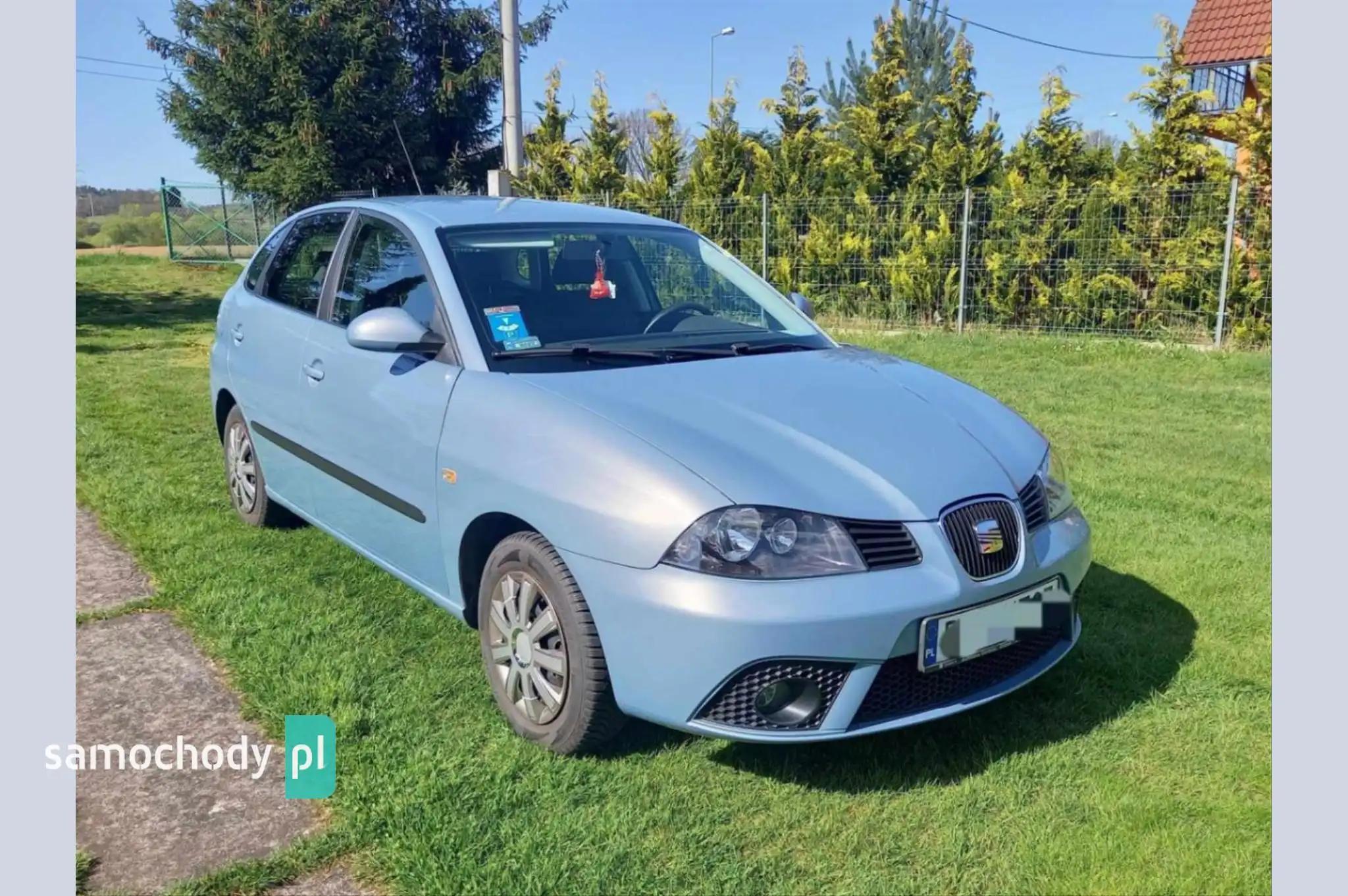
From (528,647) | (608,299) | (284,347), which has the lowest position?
(528,647)

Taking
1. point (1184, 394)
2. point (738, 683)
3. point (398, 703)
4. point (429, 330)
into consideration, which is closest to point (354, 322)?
point (429, 330)

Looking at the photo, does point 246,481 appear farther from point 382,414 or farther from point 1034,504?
point 1034,504

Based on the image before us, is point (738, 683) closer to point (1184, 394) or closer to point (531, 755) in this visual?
point (531, 755)

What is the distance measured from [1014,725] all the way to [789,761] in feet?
2.50

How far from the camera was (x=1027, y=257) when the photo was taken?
40.3 ft

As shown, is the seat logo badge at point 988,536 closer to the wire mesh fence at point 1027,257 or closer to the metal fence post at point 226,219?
the wire mesh fence at point 1027,257

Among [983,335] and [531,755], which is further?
[983,335]

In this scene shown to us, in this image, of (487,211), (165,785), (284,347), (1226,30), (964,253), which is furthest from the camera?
(1226,30)

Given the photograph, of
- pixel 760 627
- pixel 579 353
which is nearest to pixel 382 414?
pixel 579 353

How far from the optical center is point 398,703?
3.33 m

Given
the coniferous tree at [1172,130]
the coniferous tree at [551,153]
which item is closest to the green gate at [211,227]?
the coniferous tree at [551,153]

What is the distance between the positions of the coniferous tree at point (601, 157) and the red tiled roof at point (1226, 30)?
10513 millimetres

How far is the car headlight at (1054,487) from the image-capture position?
3.22 m

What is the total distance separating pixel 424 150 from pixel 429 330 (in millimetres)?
20327
